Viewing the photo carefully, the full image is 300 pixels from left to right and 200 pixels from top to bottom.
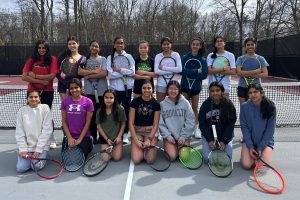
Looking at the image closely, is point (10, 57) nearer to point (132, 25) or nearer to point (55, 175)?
point (132, 25)

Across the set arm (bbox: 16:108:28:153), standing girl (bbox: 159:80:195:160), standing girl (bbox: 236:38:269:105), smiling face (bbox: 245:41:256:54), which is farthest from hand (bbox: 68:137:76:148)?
smiling face (bbox: 245:41:256:54)

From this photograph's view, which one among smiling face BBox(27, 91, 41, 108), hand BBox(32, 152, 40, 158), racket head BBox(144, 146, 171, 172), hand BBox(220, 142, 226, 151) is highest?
smiling face BBox(27, 91, 41, 108)

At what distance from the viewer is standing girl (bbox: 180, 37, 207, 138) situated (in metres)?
5.36

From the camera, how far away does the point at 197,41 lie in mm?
5328

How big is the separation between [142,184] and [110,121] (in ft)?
4.16

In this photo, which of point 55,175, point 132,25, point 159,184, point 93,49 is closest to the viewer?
point 159,184

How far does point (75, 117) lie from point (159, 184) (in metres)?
1.66

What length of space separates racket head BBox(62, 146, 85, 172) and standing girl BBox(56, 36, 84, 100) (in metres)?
1.20

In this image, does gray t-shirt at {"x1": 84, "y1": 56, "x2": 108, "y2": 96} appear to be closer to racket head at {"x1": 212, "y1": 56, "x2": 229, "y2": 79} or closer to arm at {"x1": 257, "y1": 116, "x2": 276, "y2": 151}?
racket head at {"x1": 212, "y1": 56, "x2": 229, "y2": 79}

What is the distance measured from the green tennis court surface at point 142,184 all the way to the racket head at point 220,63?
1448 millimetres

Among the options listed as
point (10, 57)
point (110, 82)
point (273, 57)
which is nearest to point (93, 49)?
point (110, 82)

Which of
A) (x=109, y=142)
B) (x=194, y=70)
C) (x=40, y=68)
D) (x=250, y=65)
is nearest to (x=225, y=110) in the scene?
(x=194, y=70)

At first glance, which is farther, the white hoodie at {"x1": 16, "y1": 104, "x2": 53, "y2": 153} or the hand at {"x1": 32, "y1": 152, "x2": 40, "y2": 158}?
the white hoodie at {"x1": 16, "y1": 104, "x2": 53, "y2": 153}

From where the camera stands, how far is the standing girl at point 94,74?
5.20 meters
